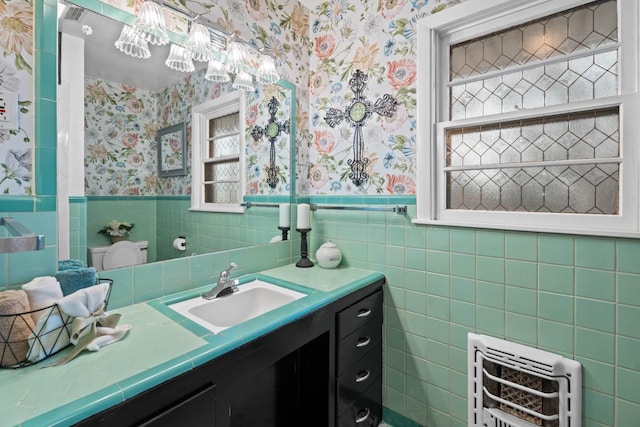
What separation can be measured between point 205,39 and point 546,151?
1.59m

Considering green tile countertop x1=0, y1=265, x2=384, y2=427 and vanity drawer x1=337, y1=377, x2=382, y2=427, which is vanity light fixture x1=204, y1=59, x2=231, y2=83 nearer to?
green tile countertop x1=0, y1=265, x2=384, y2=427

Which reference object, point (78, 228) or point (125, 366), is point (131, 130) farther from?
point (125, 366)

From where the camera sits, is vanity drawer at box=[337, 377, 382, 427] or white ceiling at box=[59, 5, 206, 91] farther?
vanity drawer at box=[337, 377, 382, 427]

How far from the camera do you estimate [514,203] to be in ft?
4.53

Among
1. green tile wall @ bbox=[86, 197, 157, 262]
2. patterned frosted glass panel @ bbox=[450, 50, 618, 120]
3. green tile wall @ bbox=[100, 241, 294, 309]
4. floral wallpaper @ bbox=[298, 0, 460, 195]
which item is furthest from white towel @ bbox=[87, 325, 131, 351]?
patterned frosted glass panel @ bbox=[450, 50, 618, 120]

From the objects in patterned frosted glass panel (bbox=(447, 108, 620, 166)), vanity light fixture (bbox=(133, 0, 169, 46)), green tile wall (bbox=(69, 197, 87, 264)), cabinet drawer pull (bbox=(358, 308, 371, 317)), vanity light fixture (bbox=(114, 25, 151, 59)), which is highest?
vanity light fixture (bbox=(133, 0, 169, 46))

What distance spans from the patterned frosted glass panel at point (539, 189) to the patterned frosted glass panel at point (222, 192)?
1.14 meters

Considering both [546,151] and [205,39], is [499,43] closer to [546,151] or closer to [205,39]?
[546,151]

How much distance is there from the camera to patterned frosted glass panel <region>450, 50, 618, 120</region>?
→ 1186mm

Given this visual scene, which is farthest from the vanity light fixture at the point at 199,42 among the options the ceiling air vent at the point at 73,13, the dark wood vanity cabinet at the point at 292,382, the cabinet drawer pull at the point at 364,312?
the cabinet drawer pull at the point at 364,312

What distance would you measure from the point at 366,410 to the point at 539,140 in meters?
1.55

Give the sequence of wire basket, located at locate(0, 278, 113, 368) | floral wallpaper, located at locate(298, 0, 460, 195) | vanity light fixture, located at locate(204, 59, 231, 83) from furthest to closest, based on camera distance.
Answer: floral wallpaper, located at locate(298, 0, 460, 195), vanity light fixture, located at locate(204, 59, 231, 83), wire basket, located at locate(0, 278, 113, 368)

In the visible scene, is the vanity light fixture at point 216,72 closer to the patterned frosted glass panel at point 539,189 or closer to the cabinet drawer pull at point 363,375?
the patterned frosted glass panel at point 539,189

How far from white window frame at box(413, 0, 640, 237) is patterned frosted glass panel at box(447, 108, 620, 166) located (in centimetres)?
4
